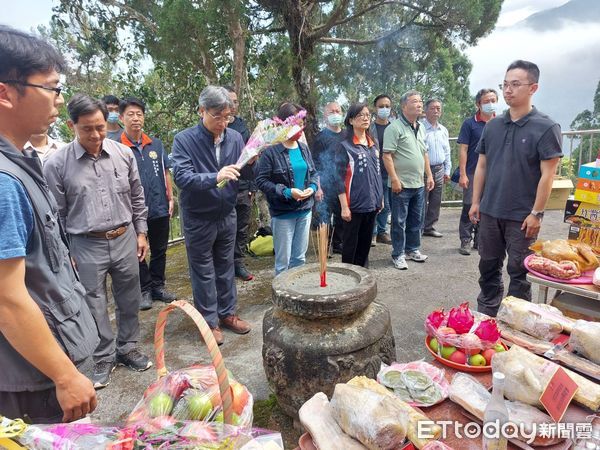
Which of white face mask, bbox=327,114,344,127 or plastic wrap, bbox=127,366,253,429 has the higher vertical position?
white face mask, bbox=327,114,344,127

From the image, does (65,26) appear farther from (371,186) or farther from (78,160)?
(371,186)

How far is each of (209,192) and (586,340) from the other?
2.68 m

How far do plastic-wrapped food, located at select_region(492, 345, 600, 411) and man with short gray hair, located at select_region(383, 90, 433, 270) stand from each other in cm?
341

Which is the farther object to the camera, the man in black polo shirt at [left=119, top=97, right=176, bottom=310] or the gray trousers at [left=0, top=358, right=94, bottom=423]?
the man in black polo shirt at [left=119, top=97, right=176, bottom=310]

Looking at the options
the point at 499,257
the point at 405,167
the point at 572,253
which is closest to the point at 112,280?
the point at 499,257

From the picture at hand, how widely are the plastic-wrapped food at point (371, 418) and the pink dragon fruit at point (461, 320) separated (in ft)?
2.35

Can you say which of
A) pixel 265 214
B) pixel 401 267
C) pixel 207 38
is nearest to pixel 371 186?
pixel 401 267

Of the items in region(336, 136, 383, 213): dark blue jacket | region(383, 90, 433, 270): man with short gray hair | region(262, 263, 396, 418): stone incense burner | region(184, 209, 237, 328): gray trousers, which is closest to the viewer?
region(262, 263, 396, 418): stone incense burner

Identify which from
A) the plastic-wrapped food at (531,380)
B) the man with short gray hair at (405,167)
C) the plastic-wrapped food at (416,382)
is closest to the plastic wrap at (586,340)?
the plastic-wrapped food at (531,380)

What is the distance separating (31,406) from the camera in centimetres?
155

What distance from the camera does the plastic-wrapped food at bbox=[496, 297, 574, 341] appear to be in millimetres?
2051

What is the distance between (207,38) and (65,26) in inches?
116

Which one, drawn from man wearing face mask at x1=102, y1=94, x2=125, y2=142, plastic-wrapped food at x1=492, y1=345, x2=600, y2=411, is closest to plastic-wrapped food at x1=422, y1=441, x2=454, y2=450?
plastic-wrapped food at x1=492, y1=345, x2=600, y2=411

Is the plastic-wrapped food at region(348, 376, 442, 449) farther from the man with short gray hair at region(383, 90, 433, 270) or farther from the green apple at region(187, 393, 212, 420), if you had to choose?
the man with short gray hair at region(383, 90, 433, 270)
